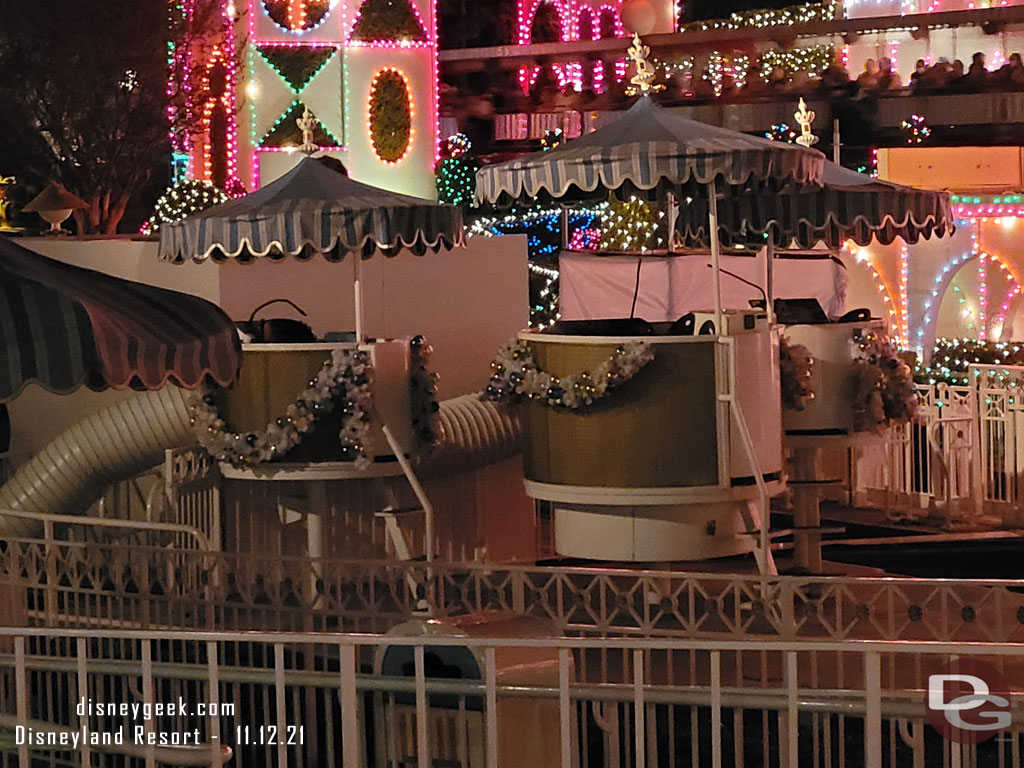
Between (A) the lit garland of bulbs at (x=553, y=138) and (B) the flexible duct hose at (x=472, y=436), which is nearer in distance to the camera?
(B) the flexible duct hose at (x=472, y=436)

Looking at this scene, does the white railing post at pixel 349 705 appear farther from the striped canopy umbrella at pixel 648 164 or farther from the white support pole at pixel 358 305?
the white support pole at pixel 358 305

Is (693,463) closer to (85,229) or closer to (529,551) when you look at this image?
(529,551)

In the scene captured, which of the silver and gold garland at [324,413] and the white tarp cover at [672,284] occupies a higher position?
the white tarp cover at [672,284]

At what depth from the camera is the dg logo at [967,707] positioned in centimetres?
625

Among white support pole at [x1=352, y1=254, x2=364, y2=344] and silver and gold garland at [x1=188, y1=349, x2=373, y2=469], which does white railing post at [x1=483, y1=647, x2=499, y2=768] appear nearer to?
silver and gold garland at [x1=188, y1=349, x2=373, y2=469]

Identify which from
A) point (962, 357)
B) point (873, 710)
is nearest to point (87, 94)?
point (962, 357)

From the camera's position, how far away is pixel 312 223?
11.5 metres

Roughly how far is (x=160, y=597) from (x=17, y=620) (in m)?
0.77

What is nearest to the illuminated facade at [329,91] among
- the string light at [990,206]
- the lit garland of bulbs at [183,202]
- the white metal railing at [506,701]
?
the lit garland of bulbs at [183,202]

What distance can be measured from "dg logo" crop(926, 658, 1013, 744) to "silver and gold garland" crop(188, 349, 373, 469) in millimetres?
5479

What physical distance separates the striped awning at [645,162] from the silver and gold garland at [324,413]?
135cm

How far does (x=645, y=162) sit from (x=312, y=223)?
209 centimetres

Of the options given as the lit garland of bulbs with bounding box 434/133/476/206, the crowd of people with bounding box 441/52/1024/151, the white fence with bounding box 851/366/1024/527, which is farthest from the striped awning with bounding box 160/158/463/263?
the lit garland of bulbs with bounding box 434/133/476/206

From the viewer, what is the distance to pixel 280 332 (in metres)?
12.1
